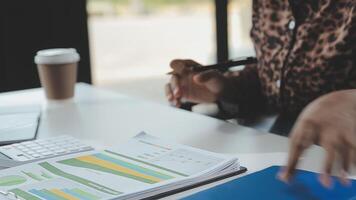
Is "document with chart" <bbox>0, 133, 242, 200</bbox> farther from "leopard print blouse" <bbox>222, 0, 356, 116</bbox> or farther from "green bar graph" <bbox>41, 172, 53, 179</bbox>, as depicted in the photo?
"leopard print blouse" <bbox>222, 0, 356, 116</bbox>

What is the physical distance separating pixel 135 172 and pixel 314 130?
286 millimetres

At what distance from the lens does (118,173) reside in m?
0.83

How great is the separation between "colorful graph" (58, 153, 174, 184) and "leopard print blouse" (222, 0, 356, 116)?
1.97 ft

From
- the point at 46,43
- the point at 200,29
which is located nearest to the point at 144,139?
the point at 46,43

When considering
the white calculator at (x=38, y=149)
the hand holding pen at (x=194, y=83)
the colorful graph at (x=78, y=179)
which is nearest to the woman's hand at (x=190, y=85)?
the hand holding pen at (x=194, y=83)

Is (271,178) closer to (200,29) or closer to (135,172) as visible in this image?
(135,172)

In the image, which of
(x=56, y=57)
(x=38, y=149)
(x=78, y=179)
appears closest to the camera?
(x=78, y=179)

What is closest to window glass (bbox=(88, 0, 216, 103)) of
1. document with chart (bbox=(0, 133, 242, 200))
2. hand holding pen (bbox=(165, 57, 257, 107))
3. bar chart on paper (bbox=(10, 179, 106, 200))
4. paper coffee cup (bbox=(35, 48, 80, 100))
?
paper coffee cup (bbox=(35, 48, 80, 100))

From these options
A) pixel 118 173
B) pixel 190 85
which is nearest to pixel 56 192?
pixel 118 173

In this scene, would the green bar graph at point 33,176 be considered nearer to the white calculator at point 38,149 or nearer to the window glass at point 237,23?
the white calculator at point 38,149

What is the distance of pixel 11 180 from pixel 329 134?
0.47 m

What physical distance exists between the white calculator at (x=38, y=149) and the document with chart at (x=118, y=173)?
4 centimetres

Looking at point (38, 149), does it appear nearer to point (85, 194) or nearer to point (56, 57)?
point (85, 194)

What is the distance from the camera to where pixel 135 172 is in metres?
0.83
